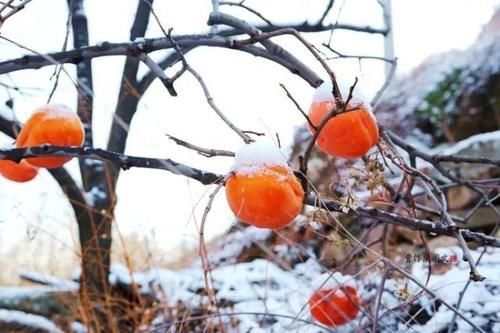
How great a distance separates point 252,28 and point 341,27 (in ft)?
4.01

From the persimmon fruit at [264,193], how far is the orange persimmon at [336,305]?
74 cm

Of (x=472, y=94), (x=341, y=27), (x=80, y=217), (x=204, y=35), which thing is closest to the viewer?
(x=204, y=35)

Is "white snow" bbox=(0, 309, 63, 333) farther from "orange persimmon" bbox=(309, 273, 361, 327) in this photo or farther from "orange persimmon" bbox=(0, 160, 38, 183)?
"orange persimmon" bbox=(0, 160, 38, 183)

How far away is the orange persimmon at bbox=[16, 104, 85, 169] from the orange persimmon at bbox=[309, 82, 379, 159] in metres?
0.45

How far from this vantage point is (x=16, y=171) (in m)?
1.11

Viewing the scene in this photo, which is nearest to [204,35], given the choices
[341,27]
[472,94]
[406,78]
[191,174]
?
[191,174]

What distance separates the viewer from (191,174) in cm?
91

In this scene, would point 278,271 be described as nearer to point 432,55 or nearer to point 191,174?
point 191,174

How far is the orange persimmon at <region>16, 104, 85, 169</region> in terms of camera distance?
1057 millimetres

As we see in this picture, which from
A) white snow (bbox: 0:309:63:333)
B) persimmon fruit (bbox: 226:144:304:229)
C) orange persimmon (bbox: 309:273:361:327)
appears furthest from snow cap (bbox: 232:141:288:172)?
white snow (bbox: 0:309:63:333)

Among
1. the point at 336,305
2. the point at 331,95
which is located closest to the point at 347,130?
the point at 331,95

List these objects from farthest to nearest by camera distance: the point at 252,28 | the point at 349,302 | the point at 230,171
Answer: the point at 349,302 < the point at 252,28 < the point at 230,171

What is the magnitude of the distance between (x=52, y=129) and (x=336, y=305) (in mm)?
927

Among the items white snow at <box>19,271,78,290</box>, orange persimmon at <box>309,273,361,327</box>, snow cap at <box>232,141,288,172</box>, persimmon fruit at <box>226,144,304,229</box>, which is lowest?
orange persimmon at <box>309,273,361,327</box>
